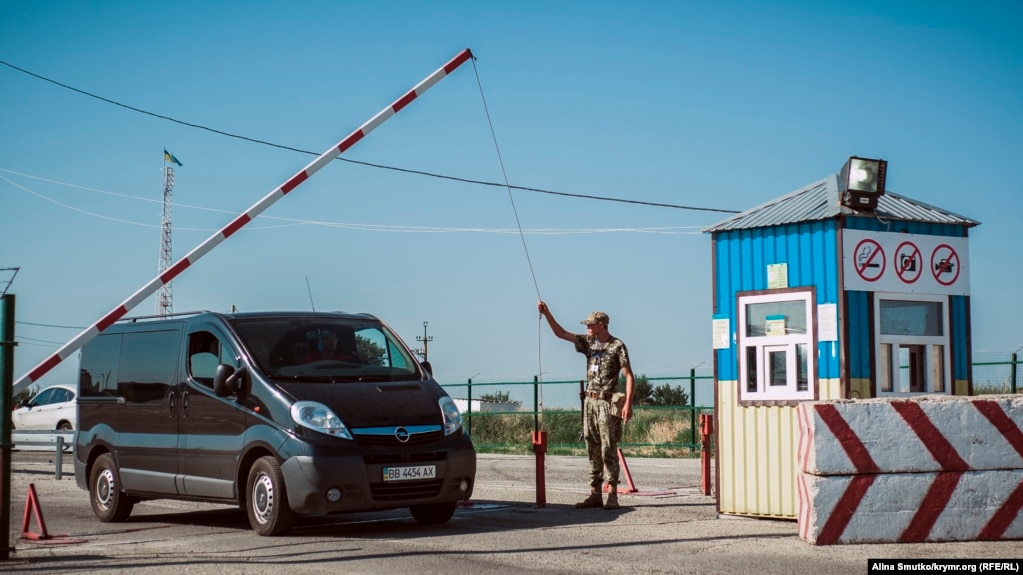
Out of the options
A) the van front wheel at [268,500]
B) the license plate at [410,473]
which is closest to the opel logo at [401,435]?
the license plate at [410,473]

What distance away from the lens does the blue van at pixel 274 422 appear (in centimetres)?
1021

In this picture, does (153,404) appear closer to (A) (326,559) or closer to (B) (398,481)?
(B) (398,481)

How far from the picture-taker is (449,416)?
11.1 meters

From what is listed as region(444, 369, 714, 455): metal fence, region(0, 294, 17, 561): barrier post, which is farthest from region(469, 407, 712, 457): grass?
region(0, 294, 17, 561): barrier post

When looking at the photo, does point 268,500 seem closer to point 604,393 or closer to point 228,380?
point 228,380

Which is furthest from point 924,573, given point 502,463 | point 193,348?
point 502,463

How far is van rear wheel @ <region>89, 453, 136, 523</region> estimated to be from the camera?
12.3 m

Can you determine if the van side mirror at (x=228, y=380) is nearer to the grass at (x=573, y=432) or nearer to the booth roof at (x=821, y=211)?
the booth roof at (x=821, y=211)

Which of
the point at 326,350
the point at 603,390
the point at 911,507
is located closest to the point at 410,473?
the point at 326,350

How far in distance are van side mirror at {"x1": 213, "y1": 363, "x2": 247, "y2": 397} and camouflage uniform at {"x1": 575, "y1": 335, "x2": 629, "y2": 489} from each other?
3.72 metres

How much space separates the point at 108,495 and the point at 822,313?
7.53m

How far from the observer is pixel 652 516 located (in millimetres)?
11984

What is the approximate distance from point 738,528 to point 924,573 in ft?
10.5

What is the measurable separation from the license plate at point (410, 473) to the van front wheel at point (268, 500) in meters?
0.89
